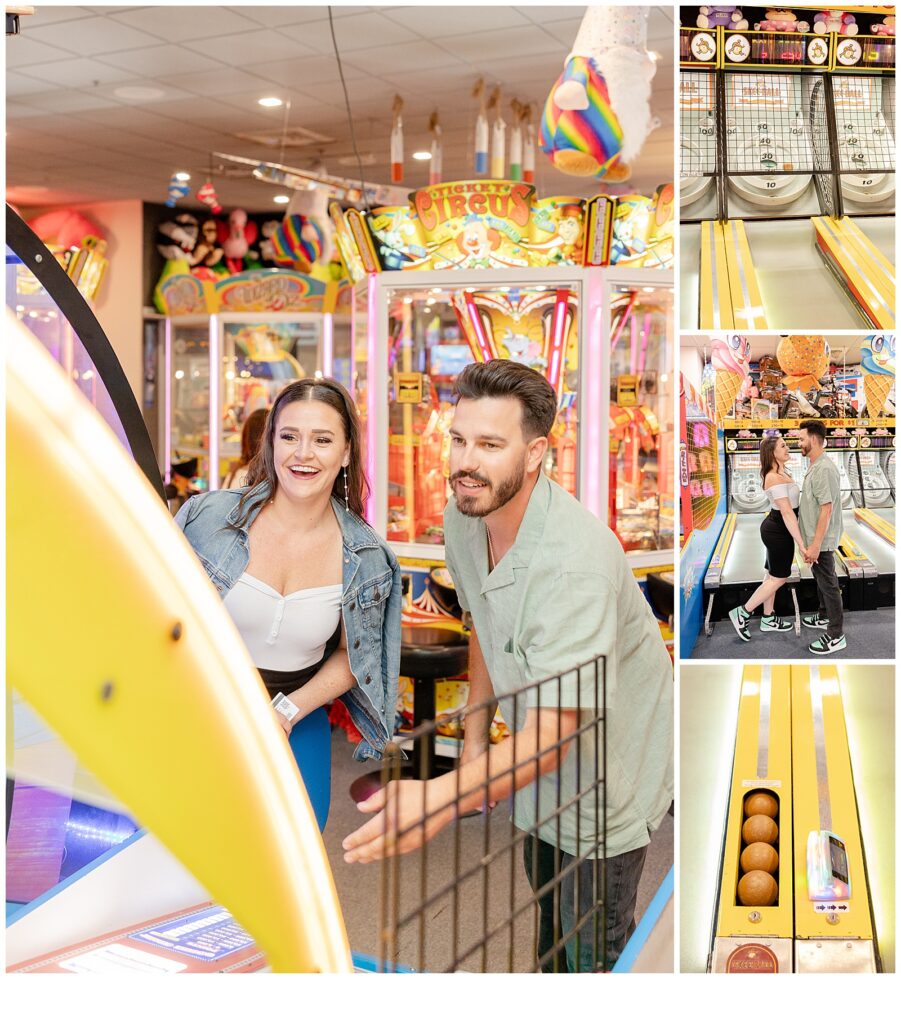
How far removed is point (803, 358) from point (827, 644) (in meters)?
0.49

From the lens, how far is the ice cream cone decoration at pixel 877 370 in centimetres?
183

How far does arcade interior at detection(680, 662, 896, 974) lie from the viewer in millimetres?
1878

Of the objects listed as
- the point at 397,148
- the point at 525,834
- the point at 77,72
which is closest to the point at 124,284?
the point at 77,72

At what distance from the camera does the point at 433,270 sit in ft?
15.2

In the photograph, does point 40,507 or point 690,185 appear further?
point 690,185

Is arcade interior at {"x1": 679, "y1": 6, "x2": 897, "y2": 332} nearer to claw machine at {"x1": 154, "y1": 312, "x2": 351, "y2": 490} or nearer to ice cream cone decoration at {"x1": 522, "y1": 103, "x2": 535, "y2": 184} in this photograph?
ice cream cone decoration at {"x1": 522, "y1": 103, "x2": 535, "y2": 184}

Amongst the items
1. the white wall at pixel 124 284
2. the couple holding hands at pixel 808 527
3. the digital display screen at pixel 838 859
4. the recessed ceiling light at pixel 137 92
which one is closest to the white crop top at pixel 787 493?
the couple holding hands at pixel 808 527

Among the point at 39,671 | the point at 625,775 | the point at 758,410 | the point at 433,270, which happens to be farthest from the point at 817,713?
the point at 433,270

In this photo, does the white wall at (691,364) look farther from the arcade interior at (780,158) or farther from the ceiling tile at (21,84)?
the ceiling tile at (21,84)

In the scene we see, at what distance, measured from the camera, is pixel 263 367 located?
8.05 meters

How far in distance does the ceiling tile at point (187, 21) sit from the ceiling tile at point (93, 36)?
0.09 m

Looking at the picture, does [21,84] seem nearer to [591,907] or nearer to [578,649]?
[578,649]

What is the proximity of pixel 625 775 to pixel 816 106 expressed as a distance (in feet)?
4.05
